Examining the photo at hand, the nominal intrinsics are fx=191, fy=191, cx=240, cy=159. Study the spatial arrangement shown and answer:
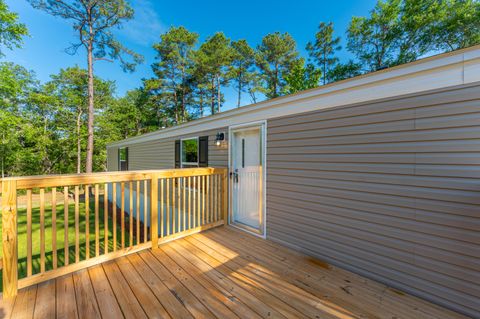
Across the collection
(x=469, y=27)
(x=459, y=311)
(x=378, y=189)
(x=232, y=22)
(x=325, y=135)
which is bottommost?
(x=459, y=311)

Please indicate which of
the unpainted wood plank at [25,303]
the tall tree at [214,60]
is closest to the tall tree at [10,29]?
the tall tree at [214,60]

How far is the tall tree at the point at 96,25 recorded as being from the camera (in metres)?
8.60

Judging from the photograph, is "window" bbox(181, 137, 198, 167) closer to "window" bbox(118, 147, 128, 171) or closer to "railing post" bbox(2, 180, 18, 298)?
"railing post" bbox(2, 180, 18, 298)

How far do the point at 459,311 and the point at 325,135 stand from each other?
2.02 meters

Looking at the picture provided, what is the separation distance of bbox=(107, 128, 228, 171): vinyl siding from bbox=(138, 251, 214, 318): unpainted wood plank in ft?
7.14

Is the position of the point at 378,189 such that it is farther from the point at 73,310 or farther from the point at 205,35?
the point at 205,35

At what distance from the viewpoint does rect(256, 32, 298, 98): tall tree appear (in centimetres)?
1297

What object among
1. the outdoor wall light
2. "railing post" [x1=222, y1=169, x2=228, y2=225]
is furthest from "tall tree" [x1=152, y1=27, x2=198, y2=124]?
"railing post" [x1=222, y1=169, x2=228, y2=225]

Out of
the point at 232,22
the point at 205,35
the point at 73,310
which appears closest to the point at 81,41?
the point at 205,35

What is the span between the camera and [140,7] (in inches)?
370

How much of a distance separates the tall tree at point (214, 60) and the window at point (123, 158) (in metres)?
7.22

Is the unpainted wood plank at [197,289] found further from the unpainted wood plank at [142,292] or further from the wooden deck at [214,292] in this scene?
the unpainted wood plank at [142,292]

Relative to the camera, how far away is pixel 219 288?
1947 millimetres

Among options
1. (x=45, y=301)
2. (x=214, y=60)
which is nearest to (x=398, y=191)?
(x=45, y=301)
